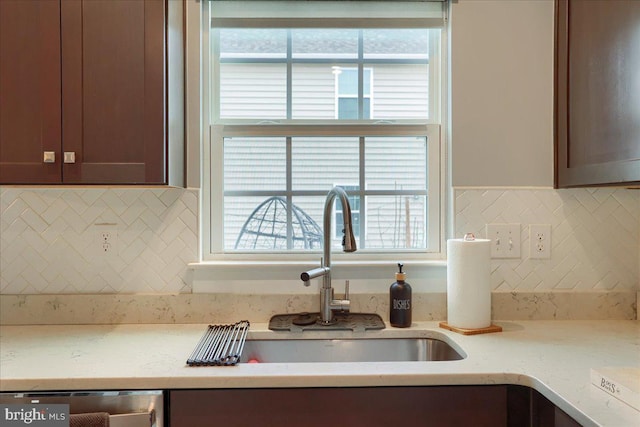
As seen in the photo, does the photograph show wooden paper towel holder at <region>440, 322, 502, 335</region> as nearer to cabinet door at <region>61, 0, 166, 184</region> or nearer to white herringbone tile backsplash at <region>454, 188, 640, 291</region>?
white herringbone tile backsplash at <region>454, 188, 640, 291</region>

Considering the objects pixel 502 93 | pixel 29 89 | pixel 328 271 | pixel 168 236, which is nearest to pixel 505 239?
pixel 502 93

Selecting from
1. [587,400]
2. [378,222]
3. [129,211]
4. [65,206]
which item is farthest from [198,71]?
[587,400]

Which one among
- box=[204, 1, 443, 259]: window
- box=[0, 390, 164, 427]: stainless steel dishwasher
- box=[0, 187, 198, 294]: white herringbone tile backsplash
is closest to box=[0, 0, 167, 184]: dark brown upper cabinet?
box=[0, 187, 198, 294]: white herringbone tile backsplash

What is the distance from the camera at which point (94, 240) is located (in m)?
1.79

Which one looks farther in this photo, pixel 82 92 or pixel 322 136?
pixel 322 136

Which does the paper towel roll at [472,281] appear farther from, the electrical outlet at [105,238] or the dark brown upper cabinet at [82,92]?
the electrical outlet at [105,238]

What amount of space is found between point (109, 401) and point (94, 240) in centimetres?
78

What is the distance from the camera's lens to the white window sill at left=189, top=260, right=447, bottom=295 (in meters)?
1.80

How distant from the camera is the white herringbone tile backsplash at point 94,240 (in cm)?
178

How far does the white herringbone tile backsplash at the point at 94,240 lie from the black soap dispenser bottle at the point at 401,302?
766 millimetres

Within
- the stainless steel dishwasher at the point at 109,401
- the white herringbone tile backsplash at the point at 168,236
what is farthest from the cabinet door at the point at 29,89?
the stainless steel dishwasher at the point at 109,401

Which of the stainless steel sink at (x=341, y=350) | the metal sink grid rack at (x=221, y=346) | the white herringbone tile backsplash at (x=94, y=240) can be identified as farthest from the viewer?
the white herringbone tile backsplash at (x=94, y=240)

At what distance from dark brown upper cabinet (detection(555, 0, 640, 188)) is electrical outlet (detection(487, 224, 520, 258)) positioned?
24cm

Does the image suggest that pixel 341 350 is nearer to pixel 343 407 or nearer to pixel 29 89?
pixel 343 407
